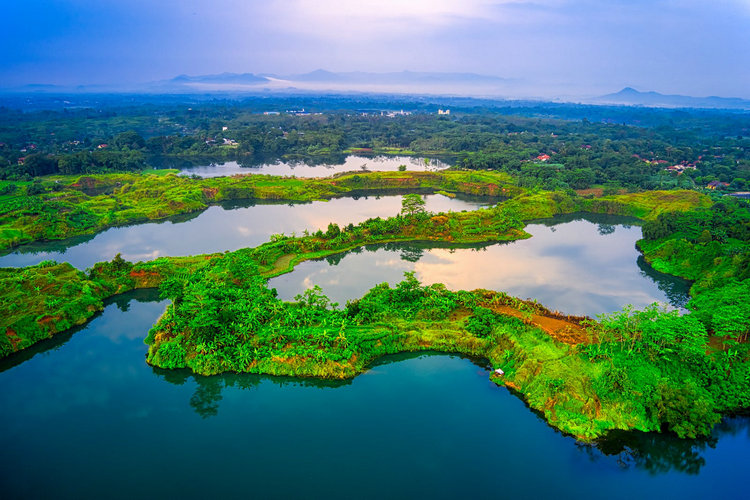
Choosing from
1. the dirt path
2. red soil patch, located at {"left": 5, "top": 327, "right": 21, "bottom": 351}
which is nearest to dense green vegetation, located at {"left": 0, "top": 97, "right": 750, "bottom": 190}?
the dirt path

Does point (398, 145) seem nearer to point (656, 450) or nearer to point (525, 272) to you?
point (525, 272)

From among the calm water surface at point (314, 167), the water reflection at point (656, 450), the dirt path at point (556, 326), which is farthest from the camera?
the calm water surface at point (314, 167)

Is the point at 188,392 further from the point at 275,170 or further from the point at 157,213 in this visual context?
the point at 275,170

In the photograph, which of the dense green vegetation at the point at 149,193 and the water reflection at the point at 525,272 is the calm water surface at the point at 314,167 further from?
the water reflection at the point at 525,272

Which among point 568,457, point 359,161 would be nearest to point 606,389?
point 568,457

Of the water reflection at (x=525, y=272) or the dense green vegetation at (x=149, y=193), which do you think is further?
the dense green vegetation at (x=149, y=193)

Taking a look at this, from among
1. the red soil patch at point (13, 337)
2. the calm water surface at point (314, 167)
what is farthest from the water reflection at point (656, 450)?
the calm water surface at point (314, 167)
